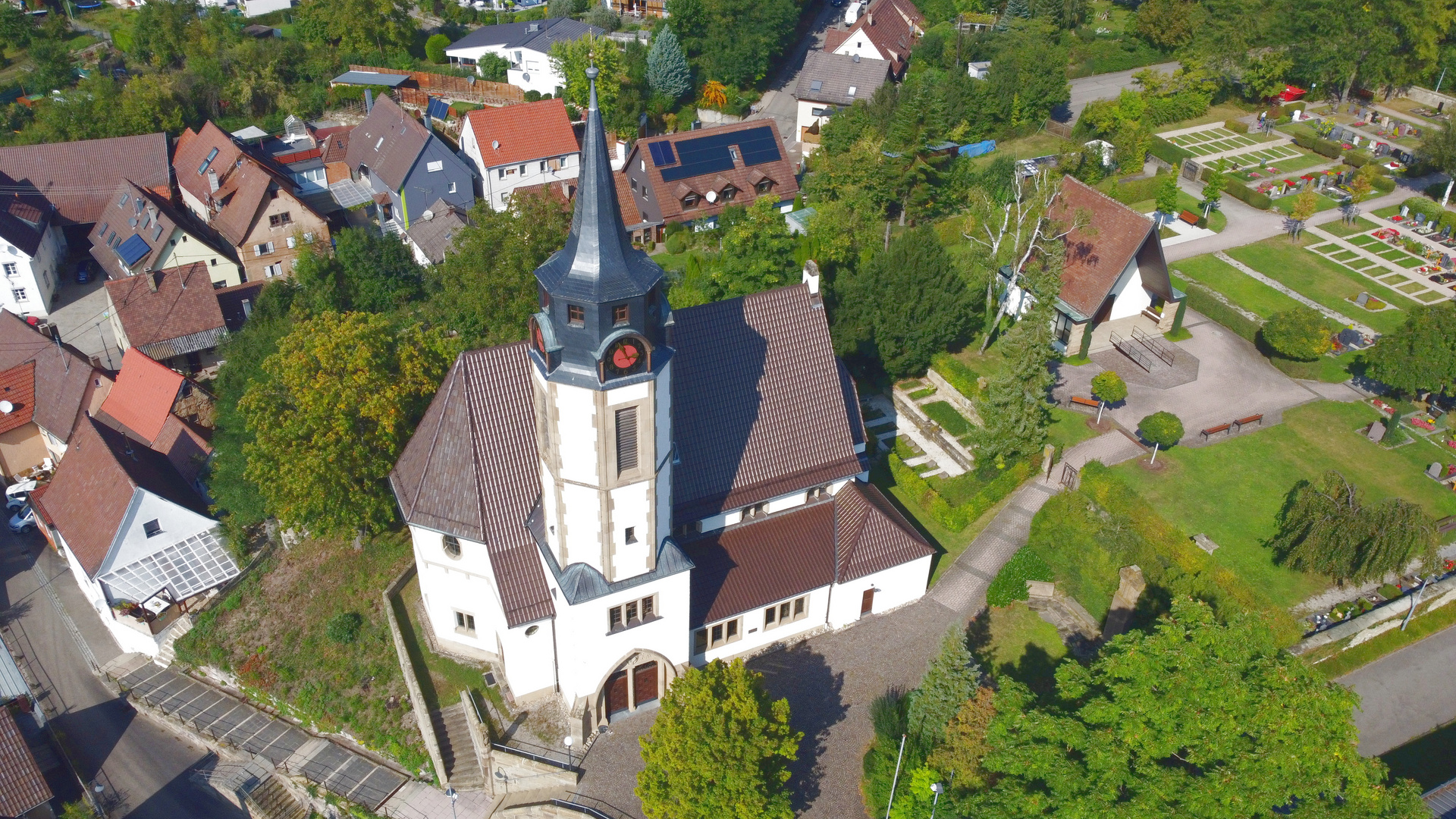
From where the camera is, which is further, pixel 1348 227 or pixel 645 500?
pixel 1348 227

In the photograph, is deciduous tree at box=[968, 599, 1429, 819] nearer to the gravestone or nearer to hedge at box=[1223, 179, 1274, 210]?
the gravestone

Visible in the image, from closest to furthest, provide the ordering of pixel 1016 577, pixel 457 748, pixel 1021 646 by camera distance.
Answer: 1. pixel 457 748
2. pixel 1021 646
3. pixel 1016 577

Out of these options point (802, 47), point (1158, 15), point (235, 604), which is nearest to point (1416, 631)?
point (235, 604)

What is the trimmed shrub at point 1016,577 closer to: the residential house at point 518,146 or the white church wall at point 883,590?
the white church wall at point 883,590

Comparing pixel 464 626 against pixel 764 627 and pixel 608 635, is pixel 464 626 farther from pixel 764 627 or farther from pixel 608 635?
pixel 764 627

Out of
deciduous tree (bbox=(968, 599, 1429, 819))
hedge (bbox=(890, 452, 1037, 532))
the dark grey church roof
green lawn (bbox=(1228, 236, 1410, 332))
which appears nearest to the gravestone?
hedge (bbox=(890, 452, 1037, 532))

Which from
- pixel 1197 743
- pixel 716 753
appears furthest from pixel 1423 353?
pixel 716 753

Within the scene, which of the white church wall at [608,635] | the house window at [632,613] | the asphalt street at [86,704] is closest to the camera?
the white church wall at [608,635]

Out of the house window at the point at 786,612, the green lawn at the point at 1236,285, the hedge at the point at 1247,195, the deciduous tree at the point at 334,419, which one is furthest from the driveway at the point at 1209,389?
the deciduous tree at the point at 334,419
